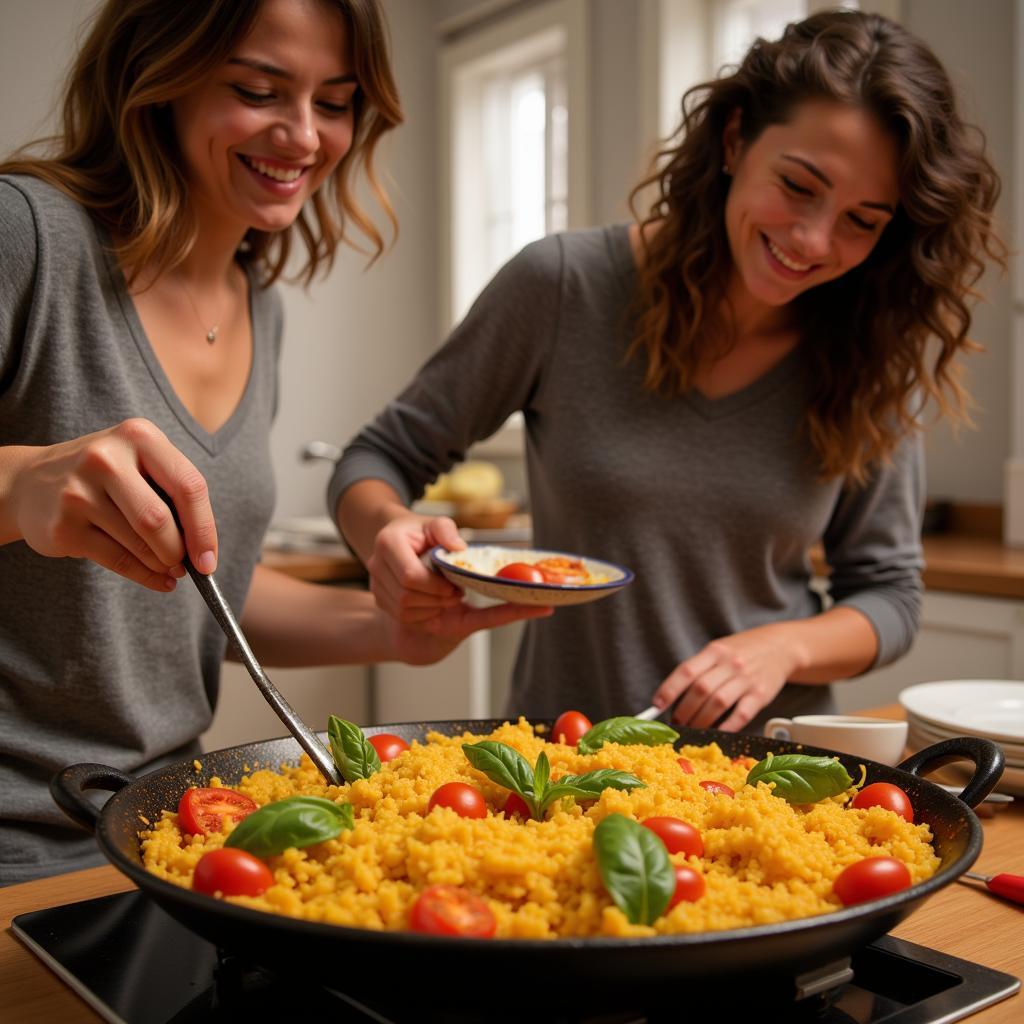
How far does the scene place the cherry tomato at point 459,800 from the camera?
773 mm

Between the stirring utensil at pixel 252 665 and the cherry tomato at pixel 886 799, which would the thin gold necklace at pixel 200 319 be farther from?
the cherry tomato at pixel 886 799

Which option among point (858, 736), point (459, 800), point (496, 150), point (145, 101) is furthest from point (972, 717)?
point (496, 150)

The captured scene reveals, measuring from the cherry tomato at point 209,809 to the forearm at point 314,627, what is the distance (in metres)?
0.62

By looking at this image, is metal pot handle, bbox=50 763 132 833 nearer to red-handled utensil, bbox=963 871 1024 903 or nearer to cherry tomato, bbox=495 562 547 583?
cherry tomato, bbox=495 562 547 583

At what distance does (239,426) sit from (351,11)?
499mm

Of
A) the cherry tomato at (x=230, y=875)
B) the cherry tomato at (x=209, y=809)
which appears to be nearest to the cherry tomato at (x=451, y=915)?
the cherry tomato at (x=230, y=875)

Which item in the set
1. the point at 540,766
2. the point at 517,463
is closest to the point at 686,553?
the point at 540,766

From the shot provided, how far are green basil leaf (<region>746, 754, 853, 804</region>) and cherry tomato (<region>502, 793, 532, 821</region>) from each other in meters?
0.18

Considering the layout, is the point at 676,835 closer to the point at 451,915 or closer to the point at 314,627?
the point at 451,915

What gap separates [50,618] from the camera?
1.19 meters

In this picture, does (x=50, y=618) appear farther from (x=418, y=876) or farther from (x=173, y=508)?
(x=418, y=876)

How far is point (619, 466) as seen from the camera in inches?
61.9

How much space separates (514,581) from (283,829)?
0.51 meters

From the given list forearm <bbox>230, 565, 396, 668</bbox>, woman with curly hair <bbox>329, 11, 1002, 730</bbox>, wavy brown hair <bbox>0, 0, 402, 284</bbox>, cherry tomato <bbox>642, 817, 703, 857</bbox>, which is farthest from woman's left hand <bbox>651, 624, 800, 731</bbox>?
wavy brown hair <bbox>0, 0, 402, 284</bbox>
